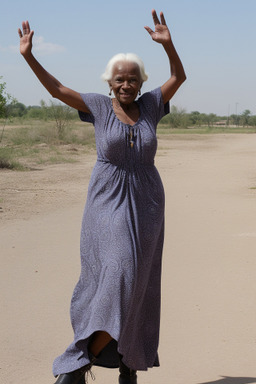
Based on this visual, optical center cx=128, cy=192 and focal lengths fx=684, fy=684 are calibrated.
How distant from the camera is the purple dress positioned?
136 inches

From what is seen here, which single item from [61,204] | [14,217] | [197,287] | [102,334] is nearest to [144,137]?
[102,334]

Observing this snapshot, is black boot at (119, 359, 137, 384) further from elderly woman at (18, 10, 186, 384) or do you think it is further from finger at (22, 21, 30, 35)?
finger at (22, 21, 30, 35)

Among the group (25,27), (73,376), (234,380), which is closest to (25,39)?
(25,27)

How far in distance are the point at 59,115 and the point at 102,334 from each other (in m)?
35.6

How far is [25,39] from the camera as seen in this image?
3.71 metres

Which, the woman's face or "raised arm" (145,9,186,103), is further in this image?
"raised arm" (145,9,186,103)

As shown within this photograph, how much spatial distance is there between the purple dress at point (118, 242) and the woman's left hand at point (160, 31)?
41 cm

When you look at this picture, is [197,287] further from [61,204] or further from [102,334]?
[61,204]

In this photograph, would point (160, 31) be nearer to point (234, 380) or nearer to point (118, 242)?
point (118, 242)

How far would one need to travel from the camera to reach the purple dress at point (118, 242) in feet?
11.4

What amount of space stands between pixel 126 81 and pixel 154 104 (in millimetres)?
252

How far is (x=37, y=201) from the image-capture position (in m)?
12.8

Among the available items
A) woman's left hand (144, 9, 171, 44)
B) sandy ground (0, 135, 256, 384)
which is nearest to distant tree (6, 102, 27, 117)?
sandy ground (0, 135, 256, 384)

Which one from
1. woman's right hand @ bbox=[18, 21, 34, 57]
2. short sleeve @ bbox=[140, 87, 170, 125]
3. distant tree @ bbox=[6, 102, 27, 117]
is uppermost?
woman's right hand @ bbox=[18, 21, 34, 57]
